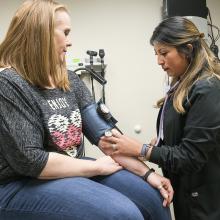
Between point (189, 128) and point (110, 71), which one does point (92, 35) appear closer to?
point (110, 71)

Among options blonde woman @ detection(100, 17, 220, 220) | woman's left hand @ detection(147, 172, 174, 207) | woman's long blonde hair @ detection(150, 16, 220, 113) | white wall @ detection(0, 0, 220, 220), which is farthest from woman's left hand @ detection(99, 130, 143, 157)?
white wall @ detection(0, 0, 220, 220)

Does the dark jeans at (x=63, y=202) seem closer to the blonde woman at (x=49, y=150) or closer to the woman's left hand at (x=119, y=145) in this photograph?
the blonde woman at (x=49, y=150)

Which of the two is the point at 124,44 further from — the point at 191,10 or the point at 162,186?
the point at 162,186

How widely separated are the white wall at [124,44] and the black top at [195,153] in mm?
1512

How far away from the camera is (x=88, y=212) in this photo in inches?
39.3

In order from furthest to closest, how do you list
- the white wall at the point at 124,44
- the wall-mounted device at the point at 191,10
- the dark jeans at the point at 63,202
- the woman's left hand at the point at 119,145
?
the white wall at the point at 124,44, the wall-mounted device at the point at 191,10, the woman's left hand at the point at 119,145, the dark jeans at the point at 63,202

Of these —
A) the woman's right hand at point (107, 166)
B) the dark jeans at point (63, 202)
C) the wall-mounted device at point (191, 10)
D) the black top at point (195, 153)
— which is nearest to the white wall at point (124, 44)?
the wall-mounted device at point (191, 10)

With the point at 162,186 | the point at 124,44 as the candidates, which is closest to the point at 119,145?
the point at 162,186

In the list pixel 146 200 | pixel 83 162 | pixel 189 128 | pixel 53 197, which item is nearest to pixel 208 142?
pixel 189 128

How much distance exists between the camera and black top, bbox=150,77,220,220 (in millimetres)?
1392

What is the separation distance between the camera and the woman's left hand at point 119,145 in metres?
1.38

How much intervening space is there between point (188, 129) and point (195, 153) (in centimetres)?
10

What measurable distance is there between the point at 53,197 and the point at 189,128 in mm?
649

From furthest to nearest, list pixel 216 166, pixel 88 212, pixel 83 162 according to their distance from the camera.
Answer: pixel 216 166, pixel 83 162, pixel 88 212
